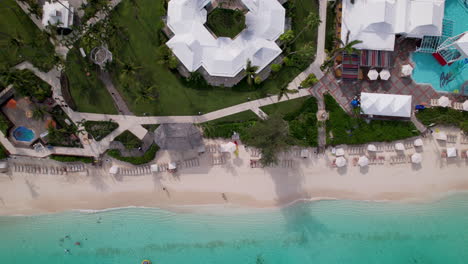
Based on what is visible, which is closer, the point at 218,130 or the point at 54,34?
the point at 54,34

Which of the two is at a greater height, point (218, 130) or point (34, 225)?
point (218, 130)

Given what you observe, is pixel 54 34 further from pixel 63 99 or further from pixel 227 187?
pixel 227 187

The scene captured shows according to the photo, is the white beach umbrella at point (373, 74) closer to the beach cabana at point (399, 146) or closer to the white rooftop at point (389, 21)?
the white rooftop at point (389, 21)

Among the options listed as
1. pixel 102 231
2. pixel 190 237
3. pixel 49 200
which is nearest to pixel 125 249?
pixel 102 231

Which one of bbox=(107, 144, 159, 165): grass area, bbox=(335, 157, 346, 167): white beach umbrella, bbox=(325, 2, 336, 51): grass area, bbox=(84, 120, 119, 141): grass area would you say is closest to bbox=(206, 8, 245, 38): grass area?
bbox=(325, 2, 336, 51): grass area

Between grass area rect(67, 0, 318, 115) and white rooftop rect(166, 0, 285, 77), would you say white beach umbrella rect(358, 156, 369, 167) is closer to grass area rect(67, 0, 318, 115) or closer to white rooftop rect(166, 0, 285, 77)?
grass area rect(67, 0, 318, 115)

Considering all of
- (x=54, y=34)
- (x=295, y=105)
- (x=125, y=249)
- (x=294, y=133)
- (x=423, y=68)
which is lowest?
(x=125, y=249)

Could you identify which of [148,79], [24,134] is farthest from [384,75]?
[24,134]
